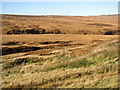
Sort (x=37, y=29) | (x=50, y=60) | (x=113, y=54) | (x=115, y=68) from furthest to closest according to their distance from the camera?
1. (x=37, y=29)
2. (x=50, y=60)
3. (x=113, y=54)
4. (x=115, y=68)

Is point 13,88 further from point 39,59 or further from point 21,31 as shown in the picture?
point 21,31

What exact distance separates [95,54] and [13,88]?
19.2 feet

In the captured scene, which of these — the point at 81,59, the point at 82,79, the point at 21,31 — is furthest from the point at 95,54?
the point at 21,31

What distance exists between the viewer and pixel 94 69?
842 centimetres

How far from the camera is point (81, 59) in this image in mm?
10727

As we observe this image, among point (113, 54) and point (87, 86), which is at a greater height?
point (113, 54)

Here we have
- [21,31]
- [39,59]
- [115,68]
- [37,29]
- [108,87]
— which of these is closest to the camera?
[108,87]

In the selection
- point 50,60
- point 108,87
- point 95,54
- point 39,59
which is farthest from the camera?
point 39,59

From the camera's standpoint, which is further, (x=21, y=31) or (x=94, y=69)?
(x=21, y=31)

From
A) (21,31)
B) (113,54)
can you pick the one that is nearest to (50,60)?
(113,54)

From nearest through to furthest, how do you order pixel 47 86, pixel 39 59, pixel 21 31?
pixel 47 86
pixel 39 59
pixel 21 31

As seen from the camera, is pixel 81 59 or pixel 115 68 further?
pixel 81 59

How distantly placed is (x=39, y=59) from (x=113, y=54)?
593 centimetres

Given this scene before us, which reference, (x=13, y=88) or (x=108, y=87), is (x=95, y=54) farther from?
(x=13, y=88)
